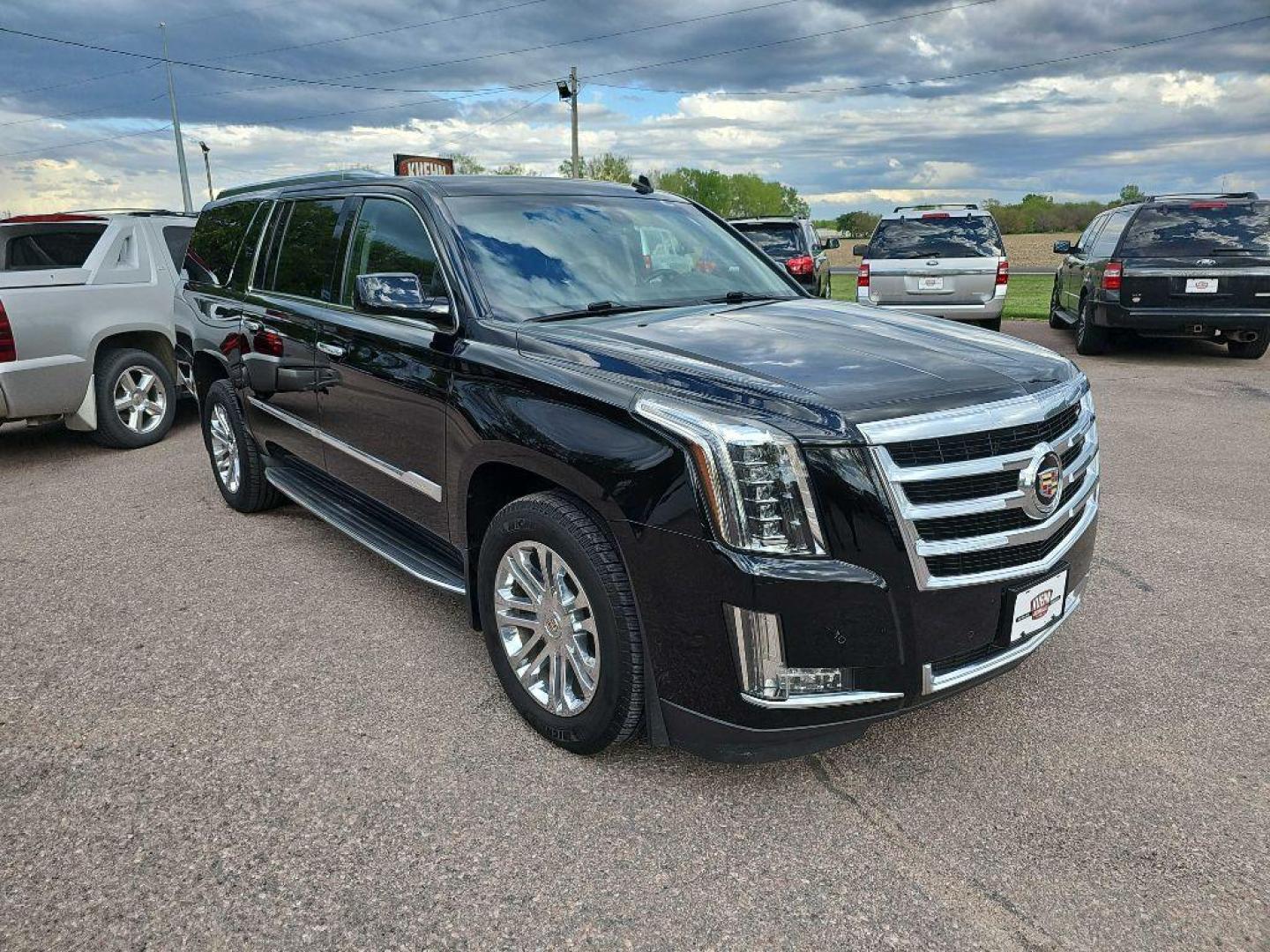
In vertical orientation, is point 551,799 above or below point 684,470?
below

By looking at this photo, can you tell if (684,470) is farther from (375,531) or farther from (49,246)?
(49,246)

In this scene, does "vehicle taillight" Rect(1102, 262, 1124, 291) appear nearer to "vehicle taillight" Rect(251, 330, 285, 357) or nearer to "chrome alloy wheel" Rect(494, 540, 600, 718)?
"vehicle taillight" Rect(251, 330, 285, 357)

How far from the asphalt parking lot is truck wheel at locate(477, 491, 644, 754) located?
0.17m

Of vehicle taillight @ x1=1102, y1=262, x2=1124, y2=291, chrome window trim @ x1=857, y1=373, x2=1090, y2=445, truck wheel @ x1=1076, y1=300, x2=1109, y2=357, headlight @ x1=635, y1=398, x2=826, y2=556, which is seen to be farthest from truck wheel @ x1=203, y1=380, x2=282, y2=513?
truck wheel @ x1=1076, y1=300, x2=1109, y2=357

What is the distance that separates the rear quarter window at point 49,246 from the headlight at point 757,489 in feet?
25.1

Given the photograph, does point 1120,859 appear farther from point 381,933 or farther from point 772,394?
point 381,933

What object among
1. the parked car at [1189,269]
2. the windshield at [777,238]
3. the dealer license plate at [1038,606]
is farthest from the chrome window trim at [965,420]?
the windshield at [777,238]

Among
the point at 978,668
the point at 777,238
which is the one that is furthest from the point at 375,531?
the point at 777,238

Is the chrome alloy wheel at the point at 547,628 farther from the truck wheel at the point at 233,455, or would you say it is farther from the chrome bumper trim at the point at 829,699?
the truck wheel at the point at 233,455

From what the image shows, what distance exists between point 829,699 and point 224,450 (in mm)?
4755

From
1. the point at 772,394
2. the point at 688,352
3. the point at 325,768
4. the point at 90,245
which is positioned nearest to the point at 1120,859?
the point at 772,394

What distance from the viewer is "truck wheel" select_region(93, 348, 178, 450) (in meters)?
7.83

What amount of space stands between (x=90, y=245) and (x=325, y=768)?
271 inches

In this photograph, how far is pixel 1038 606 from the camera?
2.88 m
